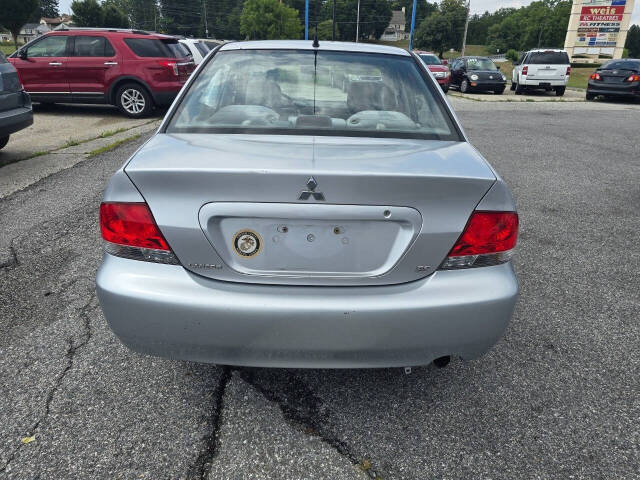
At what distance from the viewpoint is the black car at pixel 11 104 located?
19.9ft

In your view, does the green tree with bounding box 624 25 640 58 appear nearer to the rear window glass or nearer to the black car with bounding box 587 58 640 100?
the black car with bounding box 587 58 640 100

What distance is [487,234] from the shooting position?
190 centimetres

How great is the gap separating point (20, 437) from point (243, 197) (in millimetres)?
1376

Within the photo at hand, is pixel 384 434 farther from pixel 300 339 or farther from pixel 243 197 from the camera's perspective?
pixel 243 197

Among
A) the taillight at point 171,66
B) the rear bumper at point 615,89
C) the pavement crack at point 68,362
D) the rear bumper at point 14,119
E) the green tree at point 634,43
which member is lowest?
the pavement crack at point 68,362

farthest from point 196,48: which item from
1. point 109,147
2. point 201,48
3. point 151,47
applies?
point 109,147

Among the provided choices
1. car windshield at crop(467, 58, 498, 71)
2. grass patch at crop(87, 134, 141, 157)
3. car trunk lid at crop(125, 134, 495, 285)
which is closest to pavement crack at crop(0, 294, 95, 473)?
car trunk lid at crop(125, 134, 495, 285)

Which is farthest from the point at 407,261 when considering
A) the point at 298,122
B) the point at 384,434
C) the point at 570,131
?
the point at 570,131

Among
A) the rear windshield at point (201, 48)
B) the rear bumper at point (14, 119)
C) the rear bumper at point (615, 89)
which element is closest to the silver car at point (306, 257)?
the rear bumper at point (14, 119)

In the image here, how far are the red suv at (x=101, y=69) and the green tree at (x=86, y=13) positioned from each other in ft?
205

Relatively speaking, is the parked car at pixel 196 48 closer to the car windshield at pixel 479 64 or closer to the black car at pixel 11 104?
the black car at pixel 11 104

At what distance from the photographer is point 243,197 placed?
175 cm

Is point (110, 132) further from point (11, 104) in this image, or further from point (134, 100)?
point (11, 104)

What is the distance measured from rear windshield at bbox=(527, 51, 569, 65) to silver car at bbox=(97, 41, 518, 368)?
20.5 metres
